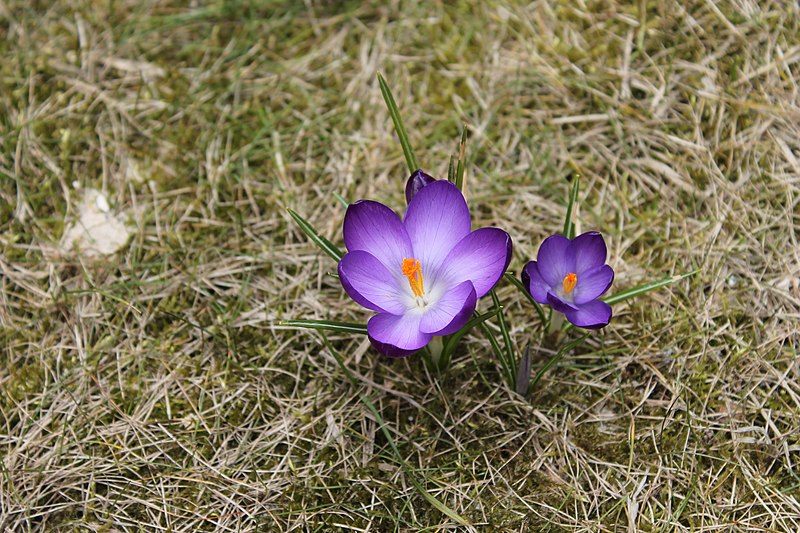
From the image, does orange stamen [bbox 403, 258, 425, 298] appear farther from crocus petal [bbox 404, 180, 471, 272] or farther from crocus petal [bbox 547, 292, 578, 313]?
crocus petal [bbox 547, 292, 578, 313]

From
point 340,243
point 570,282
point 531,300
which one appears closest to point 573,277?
point 570,282

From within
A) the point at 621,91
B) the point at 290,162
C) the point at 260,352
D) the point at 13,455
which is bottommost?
the point at 13,455

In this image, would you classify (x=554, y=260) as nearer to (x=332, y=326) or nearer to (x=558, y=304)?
(x=558, y=304)

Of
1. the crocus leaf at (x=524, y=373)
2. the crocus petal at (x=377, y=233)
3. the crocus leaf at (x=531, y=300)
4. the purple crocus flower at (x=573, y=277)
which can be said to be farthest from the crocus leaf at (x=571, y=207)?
the crocus petal at (x=377, y=233)

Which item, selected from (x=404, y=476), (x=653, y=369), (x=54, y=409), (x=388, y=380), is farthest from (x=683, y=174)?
(x=54, y=409)

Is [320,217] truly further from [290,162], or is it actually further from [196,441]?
[196,441]

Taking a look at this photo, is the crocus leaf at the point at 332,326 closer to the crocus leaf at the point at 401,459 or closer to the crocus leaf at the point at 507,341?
the crocus leaf at the point at 401,459

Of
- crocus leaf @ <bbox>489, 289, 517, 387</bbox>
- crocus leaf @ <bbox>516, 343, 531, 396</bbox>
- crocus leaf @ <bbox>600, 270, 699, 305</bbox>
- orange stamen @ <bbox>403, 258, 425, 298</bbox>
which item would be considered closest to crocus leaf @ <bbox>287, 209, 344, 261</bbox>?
orange stamen @ <bbox>403, 258, 425, 298</bbox>
